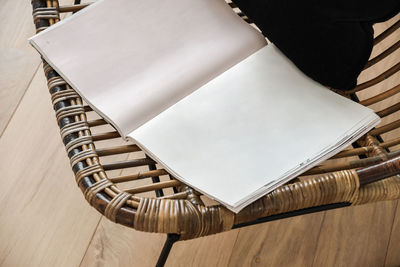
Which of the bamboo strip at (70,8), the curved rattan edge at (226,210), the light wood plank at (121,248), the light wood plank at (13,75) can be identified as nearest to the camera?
the curved rattan edge at (226,210)

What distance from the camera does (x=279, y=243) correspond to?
1.11 m

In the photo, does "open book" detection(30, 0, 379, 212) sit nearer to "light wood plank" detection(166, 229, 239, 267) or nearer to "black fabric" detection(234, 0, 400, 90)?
"black fabric" detection(234, 0, 400, 90)

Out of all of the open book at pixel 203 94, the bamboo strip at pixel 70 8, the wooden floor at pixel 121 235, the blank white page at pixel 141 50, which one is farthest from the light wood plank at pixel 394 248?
the bamboo strip at pixel 70 8

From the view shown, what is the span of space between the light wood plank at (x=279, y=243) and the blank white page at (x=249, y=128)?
43 centimetres

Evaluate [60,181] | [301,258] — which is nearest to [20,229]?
[60,181]

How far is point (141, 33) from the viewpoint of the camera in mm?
879

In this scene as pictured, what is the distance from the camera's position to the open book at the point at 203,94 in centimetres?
74

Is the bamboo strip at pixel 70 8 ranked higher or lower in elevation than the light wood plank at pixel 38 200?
higher

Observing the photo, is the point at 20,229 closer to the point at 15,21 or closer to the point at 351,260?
the point at 15,21

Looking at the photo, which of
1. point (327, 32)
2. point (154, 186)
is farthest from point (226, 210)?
point (327, 32)

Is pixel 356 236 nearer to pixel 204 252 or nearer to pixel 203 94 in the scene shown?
pixel 204 252

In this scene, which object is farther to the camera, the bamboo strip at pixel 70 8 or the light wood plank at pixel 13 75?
the light wood plank at pixel 13 75

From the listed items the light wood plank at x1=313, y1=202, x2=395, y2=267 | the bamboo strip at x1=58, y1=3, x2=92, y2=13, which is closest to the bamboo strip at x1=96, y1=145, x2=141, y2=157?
the bamboo strip at x1=58, y1=3, x2=92, y2=13

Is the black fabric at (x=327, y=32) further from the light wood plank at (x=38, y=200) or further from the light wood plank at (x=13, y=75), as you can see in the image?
the light wood plank at (x=13, y=75)
